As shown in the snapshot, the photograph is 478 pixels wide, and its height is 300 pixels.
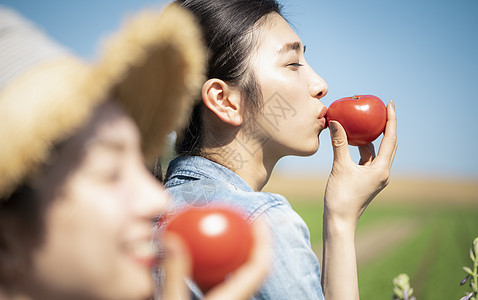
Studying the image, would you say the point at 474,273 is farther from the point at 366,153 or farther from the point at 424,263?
the point at 424,263

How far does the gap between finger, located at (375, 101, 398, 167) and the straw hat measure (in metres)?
1.63

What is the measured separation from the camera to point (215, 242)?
0.89 m

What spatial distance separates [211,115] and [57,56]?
129cm

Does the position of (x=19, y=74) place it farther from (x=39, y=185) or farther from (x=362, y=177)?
(x=362, y=177)

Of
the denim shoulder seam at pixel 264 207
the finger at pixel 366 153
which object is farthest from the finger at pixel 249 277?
the finger at pixel 366 153

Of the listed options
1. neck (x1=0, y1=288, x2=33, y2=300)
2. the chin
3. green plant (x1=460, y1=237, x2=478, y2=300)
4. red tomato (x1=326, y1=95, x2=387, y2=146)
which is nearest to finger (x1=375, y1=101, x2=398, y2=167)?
red tomato (x1=326, y1=95, x2=387, y2=146)

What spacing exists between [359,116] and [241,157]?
2.45ft

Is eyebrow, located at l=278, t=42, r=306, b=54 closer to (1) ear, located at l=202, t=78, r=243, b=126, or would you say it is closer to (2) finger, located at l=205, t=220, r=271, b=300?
(1) ear, located at l=202, t=78, r=243, b=126

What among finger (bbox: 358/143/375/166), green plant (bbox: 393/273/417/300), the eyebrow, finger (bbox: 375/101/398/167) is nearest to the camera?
green plant (bbox: 393/273/417/300)

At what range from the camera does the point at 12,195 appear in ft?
2.50

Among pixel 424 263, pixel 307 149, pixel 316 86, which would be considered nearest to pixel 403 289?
pixel 307 149

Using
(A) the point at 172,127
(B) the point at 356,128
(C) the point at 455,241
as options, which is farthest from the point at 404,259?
(A) the point at 172,127

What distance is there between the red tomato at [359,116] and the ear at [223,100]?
601 mm

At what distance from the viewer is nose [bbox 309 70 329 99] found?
2057mm
